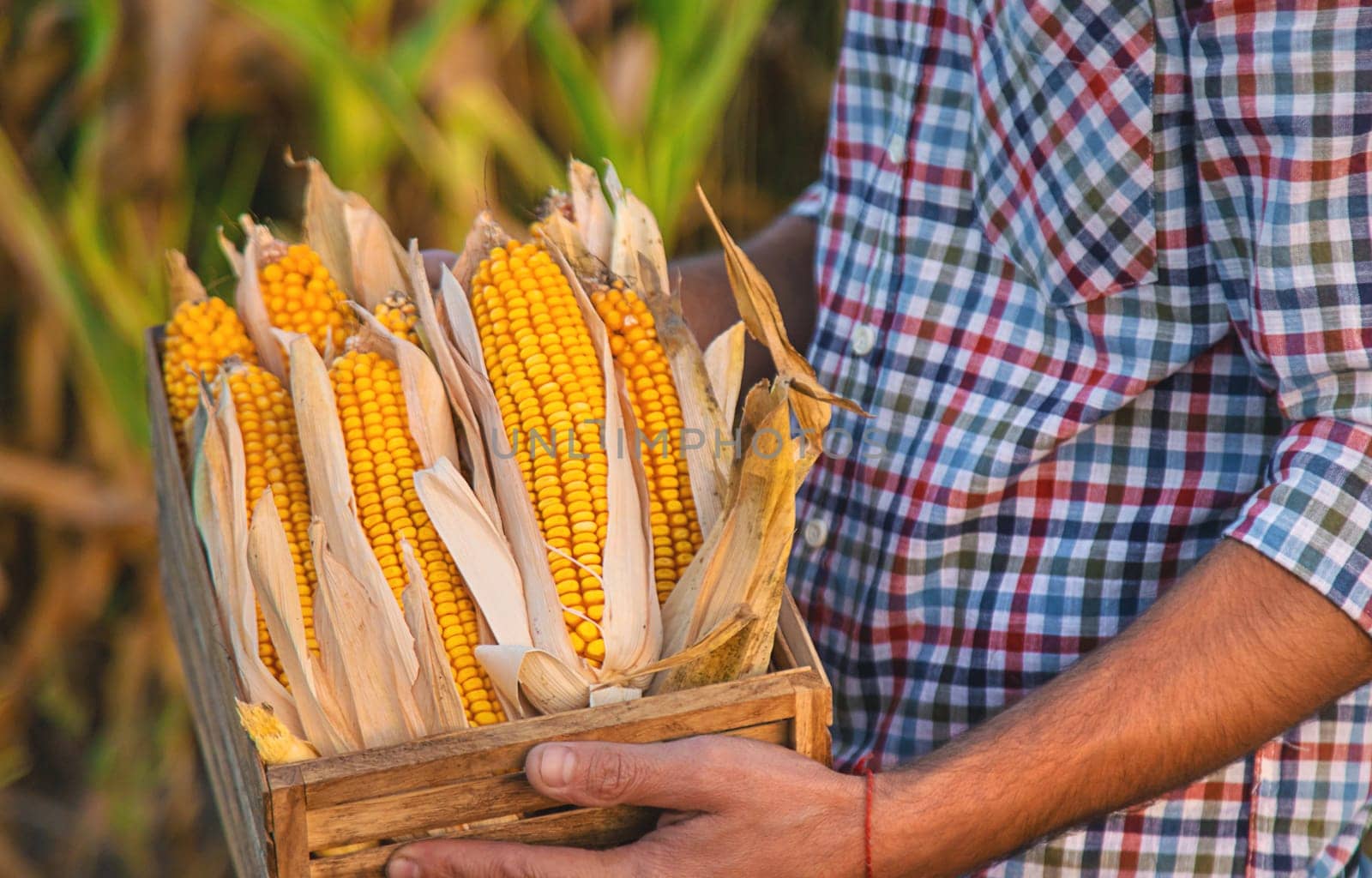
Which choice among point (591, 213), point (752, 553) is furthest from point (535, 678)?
point (591, 213)

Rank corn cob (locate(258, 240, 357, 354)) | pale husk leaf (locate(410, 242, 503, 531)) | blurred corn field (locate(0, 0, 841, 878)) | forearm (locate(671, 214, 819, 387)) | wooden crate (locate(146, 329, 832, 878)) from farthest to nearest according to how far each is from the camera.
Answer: blurred corn field (locate(0, 0, 841, 878)) → forearm (locate(671, 214, 819, 387)) → corn cob (locate(258, 240, 357, 354)) → pale husk leaf (locate(410, 242, 503, 531)) → wooden crate (locate(146, 329, 832, 878))

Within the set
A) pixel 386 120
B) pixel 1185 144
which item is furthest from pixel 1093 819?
pixel 386 120

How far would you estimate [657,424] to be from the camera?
108cm

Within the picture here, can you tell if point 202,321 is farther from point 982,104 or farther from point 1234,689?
point 1234,689

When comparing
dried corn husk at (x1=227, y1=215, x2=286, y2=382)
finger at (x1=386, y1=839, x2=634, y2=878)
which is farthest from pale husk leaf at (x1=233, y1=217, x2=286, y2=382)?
finger at (x1=386, y1=839, x2=634, y2=878)

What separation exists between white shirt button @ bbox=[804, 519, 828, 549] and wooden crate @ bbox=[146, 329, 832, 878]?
324 mm

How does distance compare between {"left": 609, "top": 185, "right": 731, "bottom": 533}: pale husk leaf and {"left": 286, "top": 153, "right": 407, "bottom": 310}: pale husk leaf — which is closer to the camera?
{"left": 609, "top": 185, "right": 731, "bottom": 533}: pale husk leaf

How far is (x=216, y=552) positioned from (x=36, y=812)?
1.90m

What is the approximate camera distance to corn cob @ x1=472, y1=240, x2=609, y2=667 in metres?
0.99

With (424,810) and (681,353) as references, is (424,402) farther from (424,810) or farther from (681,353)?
(424,810)

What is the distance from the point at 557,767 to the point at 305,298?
0.60 metres

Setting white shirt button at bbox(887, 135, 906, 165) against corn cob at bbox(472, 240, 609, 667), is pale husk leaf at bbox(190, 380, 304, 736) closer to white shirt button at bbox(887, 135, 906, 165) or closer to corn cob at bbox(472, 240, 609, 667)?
corn cob at bbox(472, 240, 609, 667)

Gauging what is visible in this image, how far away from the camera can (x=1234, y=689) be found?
0.98m

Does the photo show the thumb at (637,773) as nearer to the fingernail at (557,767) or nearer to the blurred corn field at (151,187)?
the fingernail at (557,767)
